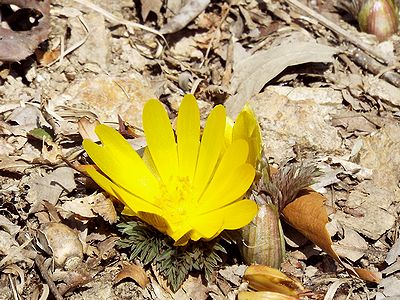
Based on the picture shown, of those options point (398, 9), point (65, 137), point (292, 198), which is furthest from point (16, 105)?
point (398, 9)

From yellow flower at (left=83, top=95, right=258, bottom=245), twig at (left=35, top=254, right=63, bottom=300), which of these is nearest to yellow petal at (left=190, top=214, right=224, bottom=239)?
yellow flower at (left=83, top=95, right=258, bottom=245)

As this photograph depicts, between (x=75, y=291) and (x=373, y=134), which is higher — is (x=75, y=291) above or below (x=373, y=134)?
below

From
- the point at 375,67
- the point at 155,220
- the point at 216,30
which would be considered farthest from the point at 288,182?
the point at 216,30

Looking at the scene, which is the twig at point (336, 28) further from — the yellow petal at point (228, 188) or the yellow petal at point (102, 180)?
the yellow petal at point (102, 180)

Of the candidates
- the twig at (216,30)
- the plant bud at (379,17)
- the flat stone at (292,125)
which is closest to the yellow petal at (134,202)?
the flat stone at (292,125)

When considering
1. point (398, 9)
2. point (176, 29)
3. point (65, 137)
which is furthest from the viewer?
point (398, 9)

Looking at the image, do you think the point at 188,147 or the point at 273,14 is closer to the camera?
the point at 188,147

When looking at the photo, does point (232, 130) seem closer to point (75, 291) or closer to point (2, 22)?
point (75, 291)
